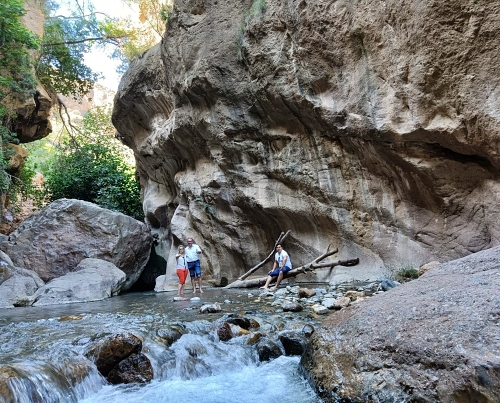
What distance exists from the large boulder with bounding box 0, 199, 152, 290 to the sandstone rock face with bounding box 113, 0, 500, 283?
1577mm

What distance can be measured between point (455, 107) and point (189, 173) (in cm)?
932

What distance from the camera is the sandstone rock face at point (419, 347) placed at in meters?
2.56

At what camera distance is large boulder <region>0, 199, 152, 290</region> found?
12.5 m

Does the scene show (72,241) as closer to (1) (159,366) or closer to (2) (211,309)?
(2) (211,309)

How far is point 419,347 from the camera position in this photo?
292cm

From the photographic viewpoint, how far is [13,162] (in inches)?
733

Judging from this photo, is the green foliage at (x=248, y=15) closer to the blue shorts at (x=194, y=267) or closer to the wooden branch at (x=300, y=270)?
the blue shorts at (x=194, y=267)

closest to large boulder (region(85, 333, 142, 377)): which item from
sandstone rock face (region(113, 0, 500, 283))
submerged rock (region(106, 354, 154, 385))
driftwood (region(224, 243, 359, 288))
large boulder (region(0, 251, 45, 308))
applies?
submerged rock (region(106, 354, 154, 385))

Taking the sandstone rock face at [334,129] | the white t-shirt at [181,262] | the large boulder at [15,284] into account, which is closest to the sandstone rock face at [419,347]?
the sandstone rock face at [334,129]

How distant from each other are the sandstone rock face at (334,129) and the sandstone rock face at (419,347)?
4.99m

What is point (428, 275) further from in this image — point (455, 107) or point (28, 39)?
point (28, 39)

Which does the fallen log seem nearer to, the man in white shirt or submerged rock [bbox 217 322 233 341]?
the man in white shirt

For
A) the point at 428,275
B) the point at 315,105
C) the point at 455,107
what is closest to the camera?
the point at 428,275

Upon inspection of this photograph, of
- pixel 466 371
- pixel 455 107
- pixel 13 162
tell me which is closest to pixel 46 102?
pixel 13 162
